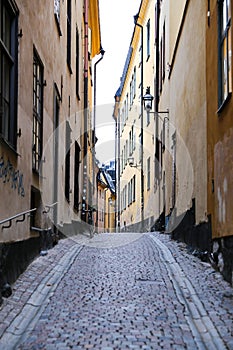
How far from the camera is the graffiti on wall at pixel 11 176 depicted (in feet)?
23.5

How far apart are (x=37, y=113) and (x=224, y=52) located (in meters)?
3.36

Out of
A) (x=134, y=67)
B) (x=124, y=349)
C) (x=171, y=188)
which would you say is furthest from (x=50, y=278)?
(x=134, y=67)

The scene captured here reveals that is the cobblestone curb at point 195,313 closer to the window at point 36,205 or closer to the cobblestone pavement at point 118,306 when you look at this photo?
the cobblestone pavement at point 118,306

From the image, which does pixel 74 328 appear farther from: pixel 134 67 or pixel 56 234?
pixel 134 67

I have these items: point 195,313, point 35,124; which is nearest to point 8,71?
point 35,124

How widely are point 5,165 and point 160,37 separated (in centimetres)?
1485

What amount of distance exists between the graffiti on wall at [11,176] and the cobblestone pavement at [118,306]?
1213mm

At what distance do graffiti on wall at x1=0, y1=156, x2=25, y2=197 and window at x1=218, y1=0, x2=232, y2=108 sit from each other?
9.66ft

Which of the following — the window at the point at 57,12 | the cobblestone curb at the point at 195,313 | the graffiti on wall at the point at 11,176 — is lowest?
the cobblestone curb at the point at 195,313

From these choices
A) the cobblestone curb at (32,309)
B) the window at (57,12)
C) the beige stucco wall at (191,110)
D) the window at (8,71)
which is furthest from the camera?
the window at (57,12)

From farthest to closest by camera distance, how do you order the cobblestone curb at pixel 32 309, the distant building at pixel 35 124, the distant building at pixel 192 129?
the distant building at pixel 192 129, the distant building at pixel 35 124, the cobblestone curb at pixel 32 309

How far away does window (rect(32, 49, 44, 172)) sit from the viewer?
32.8ft

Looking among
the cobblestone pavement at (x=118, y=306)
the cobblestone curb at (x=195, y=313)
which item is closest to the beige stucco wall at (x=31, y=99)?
the cobblestone pavement at (x=118, y=306)

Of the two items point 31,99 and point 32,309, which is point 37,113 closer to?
point 31,99
